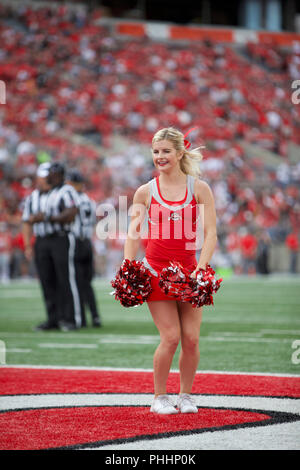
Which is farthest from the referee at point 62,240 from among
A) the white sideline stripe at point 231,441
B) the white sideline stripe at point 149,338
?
the white sideline stripe at point 231,441

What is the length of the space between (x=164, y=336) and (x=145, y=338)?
4272mm

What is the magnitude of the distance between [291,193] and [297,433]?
23683mm

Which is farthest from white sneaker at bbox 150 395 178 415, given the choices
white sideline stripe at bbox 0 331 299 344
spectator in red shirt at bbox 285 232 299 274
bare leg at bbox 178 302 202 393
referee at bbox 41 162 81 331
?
spectator in red shirt at bbox 285 232 299 274

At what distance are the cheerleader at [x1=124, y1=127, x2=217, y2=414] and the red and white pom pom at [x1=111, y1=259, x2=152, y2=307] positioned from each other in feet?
0.23

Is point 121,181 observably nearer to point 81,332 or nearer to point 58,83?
point 58,83

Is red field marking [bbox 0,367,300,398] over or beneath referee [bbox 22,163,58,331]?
beneath

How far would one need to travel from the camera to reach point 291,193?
27094mm

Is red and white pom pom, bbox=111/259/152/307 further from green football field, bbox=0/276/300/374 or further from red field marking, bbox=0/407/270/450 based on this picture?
green football field, bbox=0/276/300/374

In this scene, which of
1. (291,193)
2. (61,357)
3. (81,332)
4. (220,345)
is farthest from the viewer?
(291,193)

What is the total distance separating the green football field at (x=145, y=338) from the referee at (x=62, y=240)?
42 cm

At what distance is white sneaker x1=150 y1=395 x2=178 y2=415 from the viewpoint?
14.6ft

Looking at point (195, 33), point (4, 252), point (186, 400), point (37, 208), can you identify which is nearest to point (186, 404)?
point (186, 400)

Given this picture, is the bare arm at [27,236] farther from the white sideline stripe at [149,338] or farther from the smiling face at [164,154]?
the smiling face at [164,154]
